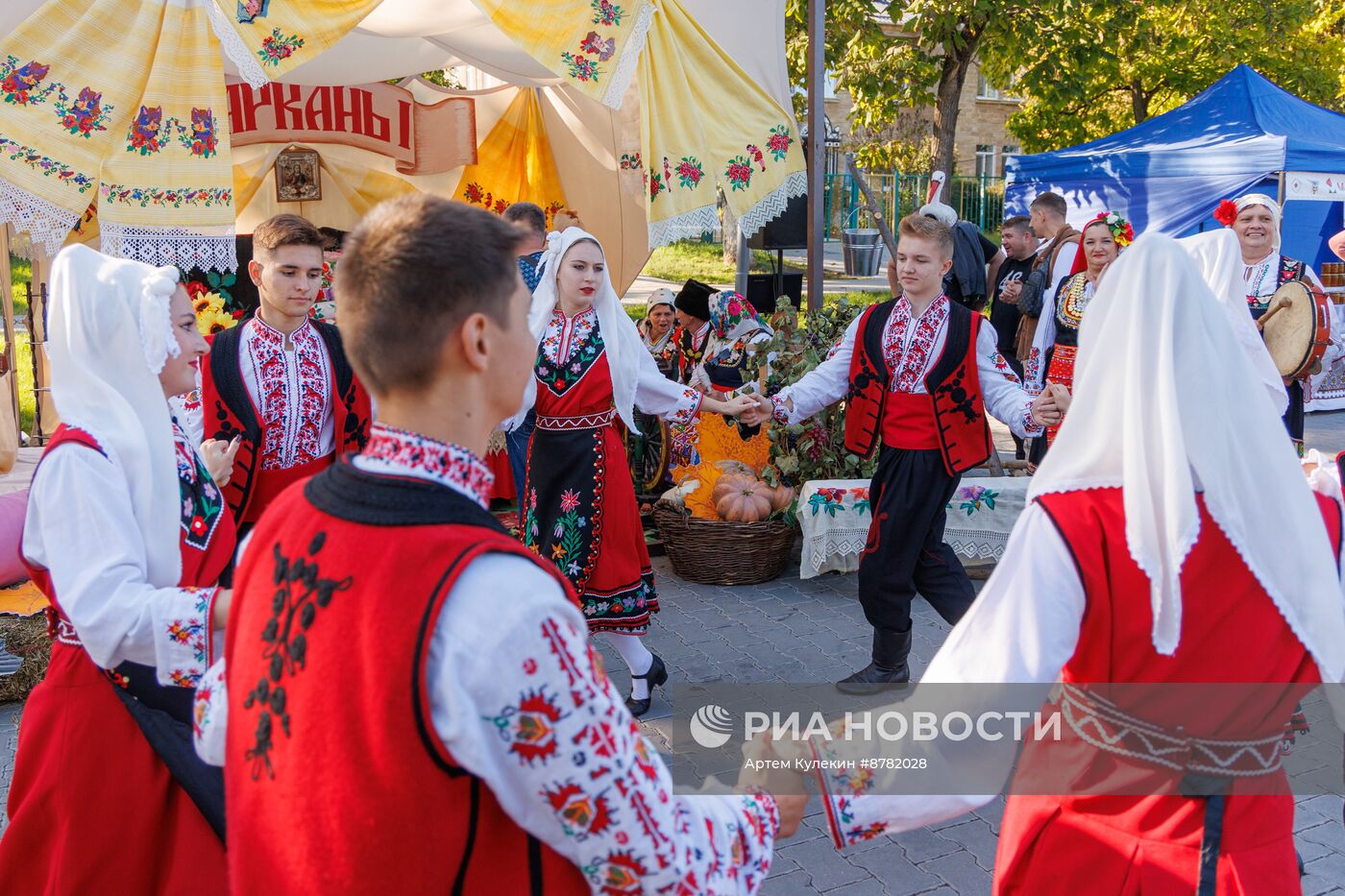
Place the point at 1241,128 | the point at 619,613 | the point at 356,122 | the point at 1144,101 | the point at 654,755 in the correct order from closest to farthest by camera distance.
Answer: the point at 654,755, the point at 619,613, the point at 356,122, the point at 1241,128, the point at 1144,101

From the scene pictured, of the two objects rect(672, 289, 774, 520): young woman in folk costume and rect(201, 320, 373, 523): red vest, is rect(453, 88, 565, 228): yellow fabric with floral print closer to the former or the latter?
rect(672, 289, 774, 520): young woman in folk costume

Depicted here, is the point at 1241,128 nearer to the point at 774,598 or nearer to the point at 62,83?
the point at 774,598

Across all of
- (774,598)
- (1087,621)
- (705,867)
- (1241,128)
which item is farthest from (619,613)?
(1241,128)

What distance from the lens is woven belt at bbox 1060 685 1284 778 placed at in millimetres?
1764

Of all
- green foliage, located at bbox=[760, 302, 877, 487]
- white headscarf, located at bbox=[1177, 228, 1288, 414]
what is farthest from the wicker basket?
white headscarf, located at bbox=[1177, 228, 1288, 414]

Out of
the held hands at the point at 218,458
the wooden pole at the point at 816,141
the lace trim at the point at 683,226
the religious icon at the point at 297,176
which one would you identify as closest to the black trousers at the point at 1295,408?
the wooden pole at the point at 816,141

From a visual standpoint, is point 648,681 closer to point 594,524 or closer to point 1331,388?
point 594,524

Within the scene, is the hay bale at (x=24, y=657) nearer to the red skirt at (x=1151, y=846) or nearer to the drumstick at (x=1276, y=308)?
the red skirt at (x=1151, y=846)

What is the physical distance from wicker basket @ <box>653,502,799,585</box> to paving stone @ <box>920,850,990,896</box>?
2.71 meters

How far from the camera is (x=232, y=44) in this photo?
4.78 m

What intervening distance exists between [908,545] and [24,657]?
360cm

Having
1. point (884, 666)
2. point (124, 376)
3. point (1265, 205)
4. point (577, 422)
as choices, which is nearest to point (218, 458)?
point (124, 376)

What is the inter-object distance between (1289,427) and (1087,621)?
16.6 feet

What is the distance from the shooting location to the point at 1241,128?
11.6m
